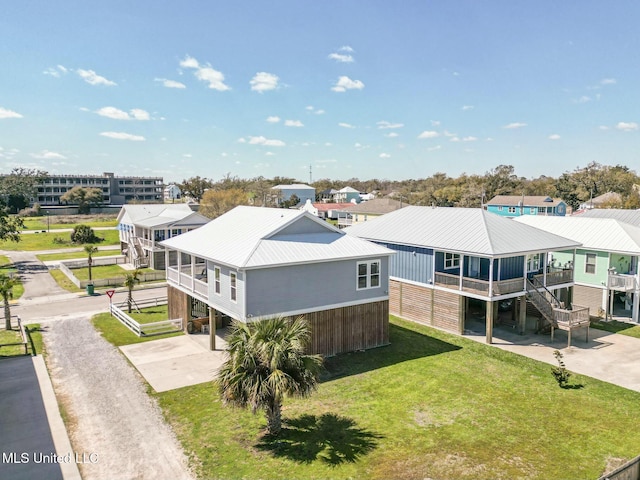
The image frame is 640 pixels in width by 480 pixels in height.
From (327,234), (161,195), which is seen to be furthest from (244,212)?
(161,195)

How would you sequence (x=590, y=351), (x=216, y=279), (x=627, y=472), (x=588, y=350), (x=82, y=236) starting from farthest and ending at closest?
(x=82, y=236), (x=588, y=350), (x=590, y=351), (x=216, y=279), (x=627, y=472)

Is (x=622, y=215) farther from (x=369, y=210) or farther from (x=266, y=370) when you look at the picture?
(x=369, y=210)

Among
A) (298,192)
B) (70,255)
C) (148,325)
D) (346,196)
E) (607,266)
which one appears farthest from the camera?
(346,196)

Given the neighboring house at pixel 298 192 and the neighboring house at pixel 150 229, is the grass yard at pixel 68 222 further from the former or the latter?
the neighboring house at pixel 298 192

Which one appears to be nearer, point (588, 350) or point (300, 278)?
point (300, 278)

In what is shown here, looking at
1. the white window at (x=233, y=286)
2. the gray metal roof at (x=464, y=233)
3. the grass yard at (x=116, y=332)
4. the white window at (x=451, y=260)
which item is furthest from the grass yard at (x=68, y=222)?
the white window at (x=451, y=260)

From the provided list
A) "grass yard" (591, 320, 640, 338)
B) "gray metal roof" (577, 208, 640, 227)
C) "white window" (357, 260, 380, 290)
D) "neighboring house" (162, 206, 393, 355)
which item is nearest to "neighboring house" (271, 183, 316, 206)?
"gray metal roof" (577, 208, 640, 227)

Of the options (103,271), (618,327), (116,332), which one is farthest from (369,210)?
(116,332)

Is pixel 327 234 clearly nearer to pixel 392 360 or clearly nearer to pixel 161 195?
pixel 392 360

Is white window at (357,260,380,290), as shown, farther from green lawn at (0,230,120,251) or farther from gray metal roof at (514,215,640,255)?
green lawn at (0,230,120,251)
